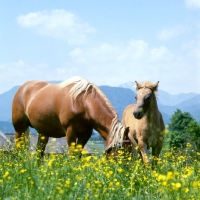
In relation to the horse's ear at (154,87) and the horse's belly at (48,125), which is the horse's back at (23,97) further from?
the horse's ear at (154,87)

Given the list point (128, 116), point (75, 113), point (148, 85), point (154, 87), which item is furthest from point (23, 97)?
point (154, 87)

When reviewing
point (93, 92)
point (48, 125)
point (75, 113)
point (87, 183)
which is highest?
point (93, 92)

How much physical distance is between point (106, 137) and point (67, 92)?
1.50 metres

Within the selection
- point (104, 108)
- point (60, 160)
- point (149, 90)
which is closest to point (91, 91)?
point (104, 108)

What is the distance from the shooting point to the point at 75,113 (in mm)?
9805

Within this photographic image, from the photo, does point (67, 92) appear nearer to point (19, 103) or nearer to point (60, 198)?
point (19, 103)

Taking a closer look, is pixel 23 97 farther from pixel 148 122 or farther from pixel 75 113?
pixel 148 122

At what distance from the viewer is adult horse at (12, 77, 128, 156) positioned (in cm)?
959

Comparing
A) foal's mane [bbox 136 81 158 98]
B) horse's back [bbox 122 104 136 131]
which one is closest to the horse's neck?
foal's mane [bbox 136 81 158 98]

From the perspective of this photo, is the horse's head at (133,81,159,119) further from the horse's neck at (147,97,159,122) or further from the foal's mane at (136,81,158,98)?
the horse's neck at (147,97,159,122)

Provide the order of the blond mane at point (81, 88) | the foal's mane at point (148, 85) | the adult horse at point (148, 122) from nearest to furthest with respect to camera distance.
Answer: the blond mane at point (81, 88), the adult horse at point (148, 122), the foal's mane at point (148, 85)

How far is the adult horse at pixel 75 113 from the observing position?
959 centimetres

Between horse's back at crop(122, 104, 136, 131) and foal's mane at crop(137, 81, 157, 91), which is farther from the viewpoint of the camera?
horse's back at crop(122, 104, 136, 131)

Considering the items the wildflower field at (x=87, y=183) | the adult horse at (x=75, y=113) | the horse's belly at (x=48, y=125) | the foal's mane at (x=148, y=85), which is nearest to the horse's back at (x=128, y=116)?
the foal's mane at (x=148, y=85)
